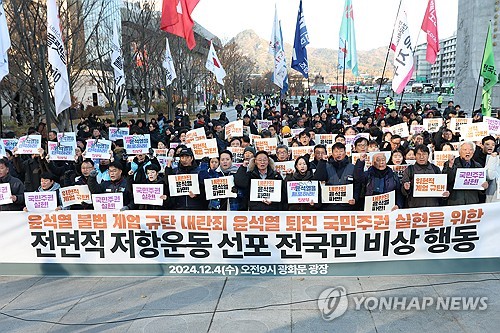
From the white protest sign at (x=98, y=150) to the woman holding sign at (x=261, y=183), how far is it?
10.5ft

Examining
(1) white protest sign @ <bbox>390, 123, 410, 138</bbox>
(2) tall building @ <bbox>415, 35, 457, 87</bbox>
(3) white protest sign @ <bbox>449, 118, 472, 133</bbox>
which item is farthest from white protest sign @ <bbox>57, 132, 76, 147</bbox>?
(2) tall building @ <bbox>415, 35, 457, 87</bbox>

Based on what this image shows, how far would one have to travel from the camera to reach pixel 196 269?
575 centimetres

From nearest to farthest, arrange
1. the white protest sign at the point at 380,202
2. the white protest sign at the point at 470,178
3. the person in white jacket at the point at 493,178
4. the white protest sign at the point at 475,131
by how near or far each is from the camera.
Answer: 1. the white protest sign at the point at 380,202
2. the white protest sign at the point at 470,178
3. the person in white jacket at the point at 493,178
4. the white protest sign at the point at 475,131

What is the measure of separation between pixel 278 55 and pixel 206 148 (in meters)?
7.02

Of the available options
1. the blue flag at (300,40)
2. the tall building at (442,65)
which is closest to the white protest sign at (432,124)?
the blue flag at (300,40)

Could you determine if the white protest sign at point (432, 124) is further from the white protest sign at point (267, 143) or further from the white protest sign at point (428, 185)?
the white protest sign at point (428, 185)

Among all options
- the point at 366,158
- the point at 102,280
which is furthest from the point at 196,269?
the point at 366,158

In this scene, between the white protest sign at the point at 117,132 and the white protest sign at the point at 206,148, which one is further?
the white protest sign at the point at 117,132

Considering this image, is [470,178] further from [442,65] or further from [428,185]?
[442,65]

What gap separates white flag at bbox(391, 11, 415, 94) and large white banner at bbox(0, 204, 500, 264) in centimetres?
566

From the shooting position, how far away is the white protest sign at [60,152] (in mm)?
8148

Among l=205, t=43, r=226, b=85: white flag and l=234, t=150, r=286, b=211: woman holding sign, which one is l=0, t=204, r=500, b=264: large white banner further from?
l=205, t=43, r=226, b=85: white flag

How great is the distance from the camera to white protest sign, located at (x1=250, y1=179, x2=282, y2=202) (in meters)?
5.76

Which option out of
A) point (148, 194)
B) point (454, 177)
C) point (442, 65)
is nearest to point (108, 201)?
point (148, 194)
